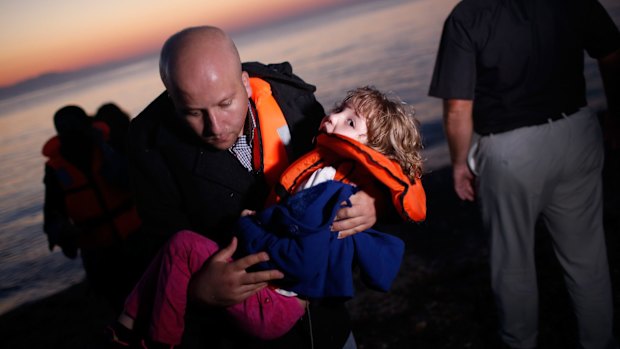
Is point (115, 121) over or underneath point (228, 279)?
over

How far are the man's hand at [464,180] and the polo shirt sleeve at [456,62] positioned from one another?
606 millimetres

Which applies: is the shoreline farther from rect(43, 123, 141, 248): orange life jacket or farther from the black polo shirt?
the black polo shirt

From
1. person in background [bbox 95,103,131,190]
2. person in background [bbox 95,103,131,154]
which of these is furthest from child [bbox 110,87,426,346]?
person in background [bbox 95,103,131,154]

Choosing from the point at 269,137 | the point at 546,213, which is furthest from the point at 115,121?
the point at 546,213

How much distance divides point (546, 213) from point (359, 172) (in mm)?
1952

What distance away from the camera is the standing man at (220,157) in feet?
4.92

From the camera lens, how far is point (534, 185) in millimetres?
2580

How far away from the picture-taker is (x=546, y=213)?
2801 millimetres

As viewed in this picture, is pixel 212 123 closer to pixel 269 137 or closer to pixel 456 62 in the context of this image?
pixel 269 137

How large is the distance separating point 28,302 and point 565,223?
9492 millimetres

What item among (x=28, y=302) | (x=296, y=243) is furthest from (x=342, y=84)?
(x=296, y=243)

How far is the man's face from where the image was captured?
1488 millimetres

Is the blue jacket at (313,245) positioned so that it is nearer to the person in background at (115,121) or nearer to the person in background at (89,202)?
the person in background at (89,202)

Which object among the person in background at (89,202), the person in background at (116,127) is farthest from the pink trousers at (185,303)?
the person in background at (116,127)
